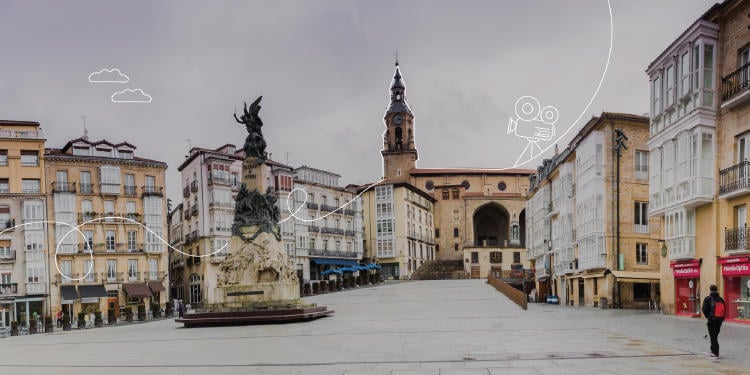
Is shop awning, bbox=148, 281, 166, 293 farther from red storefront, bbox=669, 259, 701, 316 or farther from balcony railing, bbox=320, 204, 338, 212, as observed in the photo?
red storefront, bbox=669, 259, 701, 316

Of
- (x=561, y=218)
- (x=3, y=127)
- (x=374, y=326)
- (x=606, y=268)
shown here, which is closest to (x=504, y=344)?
(x=374, y=326)

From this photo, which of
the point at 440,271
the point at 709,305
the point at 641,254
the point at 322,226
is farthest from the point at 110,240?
the point at 709,305

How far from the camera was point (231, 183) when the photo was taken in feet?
227

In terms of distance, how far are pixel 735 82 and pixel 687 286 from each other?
8916mm

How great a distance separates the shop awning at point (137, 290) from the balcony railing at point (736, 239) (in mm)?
50013

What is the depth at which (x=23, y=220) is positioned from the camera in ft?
184

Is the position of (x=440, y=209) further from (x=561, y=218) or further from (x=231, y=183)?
(x=561, y=218)

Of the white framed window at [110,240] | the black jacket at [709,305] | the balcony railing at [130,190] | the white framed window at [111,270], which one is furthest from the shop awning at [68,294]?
the black jacket at [709,305]

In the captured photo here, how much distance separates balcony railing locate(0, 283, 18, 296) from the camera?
5375 cm

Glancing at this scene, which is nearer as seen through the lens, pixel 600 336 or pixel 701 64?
pixel 600 336

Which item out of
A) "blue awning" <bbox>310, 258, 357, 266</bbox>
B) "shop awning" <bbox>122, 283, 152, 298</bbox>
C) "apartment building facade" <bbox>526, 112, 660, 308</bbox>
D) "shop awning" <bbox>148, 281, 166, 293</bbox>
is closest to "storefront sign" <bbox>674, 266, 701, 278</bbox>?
"apartment building facade" <bbox>526, 112, 660, 308</bbox>

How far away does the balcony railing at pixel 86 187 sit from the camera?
59781 mm

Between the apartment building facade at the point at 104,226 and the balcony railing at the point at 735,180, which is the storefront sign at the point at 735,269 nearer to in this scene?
the balcony railing at the point at 735,180

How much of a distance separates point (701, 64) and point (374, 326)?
15.9 m
